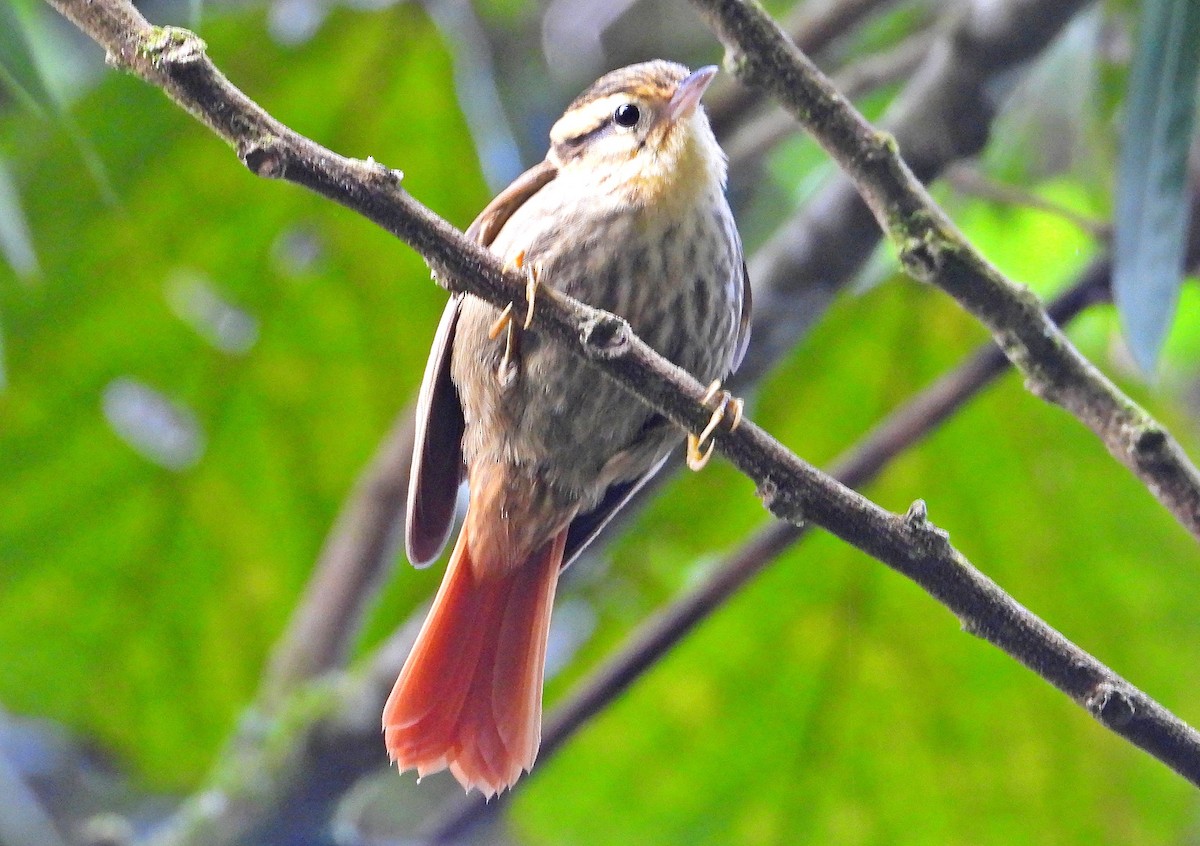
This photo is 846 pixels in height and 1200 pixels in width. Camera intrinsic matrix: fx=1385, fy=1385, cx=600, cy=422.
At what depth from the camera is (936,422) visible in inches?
88.1

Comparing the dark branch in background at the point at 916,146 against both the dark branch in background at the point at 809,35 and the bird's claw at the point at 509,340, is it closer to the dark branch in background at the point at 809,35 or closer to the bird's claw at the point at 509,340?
the dark branch in background at the point at 809,35

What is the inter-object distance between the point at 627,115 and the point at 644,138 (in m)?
0.07

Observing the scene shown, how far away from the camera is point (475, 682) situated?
2111mm

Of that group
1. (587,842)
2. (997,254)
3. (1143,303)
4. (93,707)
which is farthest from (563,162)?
(93,707)

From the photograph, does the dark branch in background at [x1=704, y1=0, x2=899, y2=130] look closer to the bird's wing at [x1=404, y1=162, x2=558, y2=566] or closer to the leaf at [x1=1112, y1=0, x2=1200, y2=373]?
the bird's wing at [x1=404, y1=162, x2=558, y2=566]

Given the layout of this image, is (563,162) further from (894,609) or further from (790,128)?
(894,609)

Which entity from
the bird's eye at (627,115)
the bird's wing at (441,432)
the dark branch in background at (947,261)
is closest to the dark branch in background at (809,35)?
the bird's eye at (627,115)

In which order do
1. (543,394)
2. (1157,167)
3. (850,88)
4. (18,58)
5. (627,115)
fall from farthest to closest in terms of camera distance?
(850,88), (627,115), (543,394), (1157,167), (18,58)

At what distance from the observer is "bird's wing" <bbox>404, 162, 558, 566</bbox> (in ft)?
6.87

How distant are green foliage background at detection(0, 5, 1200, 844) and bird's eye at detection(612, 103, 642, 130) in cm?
110

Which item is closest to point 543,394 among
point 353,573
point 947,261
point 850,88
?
point 947,261

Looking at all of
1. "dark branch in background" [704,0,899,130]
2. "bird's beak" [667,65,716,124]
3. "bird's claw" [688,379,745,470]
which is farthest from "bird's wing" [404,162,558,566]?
"bird's claw" [688,379,745,470]

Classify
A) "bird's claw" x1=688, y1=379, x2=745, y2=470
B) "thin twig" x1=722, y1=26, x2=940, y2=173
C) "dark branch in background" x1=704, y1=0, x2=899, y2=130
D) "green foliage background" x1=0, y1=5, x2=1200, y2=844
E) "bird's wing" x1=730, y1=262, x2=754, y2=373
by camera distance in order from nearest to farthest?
1. "bird's claw" x1=688, y1=379, x2=745, y2=470
2. "bird's wing" x1=730, y1=262, x2=754, y2=373
3. "dark branch in background" x1=704, y1=0, x2=899, y2=130
4. "thin twig" x1=722, y1=26, x2=940, y2=173
5. "green foliage background" x1=0, y1=5, x2=1200, y2=844

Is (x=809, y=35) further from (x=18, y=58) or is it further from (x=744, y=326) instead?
(x=18, y=58)
